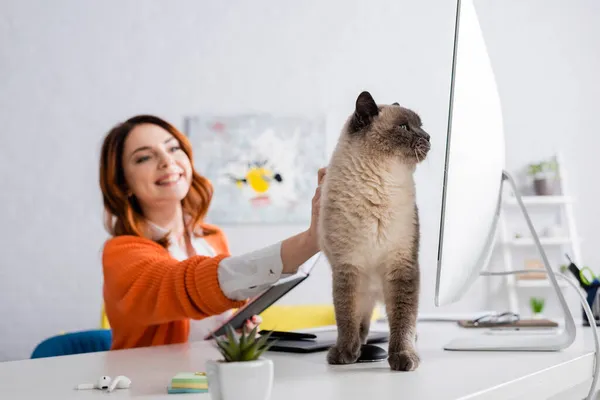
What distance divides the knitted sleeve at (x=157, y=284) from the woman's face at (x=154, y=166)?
0.16 meters

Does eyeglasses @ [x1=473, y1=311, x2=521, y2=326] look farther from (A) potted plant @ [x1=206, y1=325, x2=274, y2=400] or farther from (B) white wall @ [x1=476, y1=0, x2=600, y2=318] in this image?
(B) white wall @ [x1=476, y1=0, x2=600, y2=318]

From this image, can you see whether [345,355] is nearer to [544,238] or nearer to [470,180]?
[470,180]

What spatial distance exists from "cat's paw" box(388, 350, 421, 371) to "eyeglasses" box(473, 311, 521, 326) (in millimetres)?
691

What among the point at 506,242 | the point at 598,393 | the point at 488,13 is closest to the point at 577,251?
the point at 506,242

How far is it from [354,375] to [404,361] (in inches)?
2.6

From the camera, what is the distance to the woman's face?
5.62 ft

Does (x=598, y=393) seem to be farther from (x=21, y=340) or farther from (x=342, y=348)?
(x=21, y=340)

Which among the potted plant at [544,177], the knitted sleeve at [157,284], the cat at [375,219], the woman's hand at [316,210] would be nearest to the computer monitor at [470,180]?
the cat at [375,219]

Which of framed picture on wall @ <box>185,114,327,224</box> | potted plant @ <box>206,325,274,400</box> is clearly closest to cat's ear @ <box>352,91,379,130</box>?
potted plant @ <box>206,325,274,400</box>

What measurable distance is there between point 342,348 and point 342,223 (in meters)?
0.17

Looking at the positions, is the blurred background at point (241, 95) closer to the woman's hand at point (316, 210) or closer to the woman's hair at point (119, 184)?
the woman's hair at point (119, 184)

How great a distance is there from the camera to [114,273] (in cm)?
155

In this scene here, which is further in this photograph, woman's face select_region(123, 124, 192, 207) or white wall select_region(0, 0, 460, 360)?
white wall select_region(0, 0, 460, 360)

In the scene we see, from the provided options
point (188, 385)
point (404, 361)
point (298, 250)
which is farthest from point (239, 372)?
point (298, 250)
